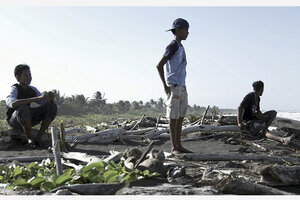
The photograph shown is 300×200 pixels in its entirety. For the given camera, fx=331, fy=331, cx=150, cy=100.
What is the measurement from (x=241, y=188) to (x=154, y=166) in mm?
1012

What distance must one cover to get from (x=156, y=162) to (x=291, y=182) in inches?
52.6

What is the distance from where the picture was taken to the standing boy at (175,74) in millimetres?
5316

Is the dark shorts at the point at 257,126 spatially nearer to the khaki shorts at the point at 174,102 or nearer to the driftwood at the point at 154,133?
the driftwood at the point at 154,133

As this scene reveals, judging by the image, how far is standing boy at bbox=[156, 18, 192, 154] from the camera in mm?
5316

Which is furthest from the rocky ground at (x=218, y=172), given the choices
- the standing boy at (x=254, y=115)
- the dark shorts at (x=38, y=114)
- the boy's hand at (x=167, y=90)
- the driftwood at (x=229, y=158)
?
the boy's hand at (x=167, y=90)

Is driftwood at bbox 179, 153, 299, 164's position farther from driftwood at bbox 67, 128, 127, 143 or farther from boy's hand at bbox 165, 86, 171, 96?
driftwood at bbox 67, 128, 127, 143

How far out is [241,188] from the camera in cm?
275

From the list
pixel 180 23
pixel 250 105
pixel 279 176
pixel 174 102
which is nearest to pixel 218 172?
pixel 279 176

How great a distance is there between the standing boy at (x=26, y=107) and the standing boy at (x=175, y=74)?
247cm

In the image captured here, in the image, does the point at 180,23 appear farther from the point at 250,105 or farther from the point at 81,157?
the point at 250,105

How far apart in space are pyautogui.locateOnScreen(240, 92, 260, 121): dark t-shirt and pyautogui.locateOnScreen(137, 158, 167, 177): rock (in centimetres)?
448

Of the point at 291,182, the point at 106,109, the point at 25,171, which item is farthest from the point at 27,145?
the point at 106,109

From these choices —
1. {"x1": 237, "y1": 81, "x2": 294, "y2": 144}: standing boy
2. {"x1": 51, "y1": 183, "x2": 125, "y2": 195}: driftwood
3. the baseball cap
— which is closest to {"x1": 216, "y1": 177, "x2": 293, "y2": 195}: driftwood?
{"x1": 51, "y1": 183, "x2": 125, "y2": 195}: driftwood

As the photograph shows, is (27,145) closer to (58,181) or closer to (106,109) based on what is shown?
(58,181)
